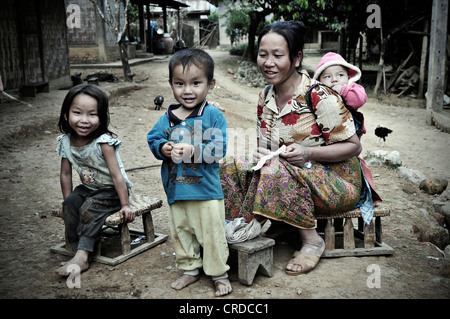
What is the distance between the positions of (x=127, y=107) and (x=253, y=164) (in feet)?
22.5

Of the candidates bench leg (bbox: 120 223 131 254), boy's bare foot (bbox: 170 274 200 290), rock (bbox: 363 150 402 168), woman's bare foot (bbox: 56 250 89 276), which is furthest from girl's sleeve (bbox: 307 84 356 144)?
rock (bbox: 363 150 402 168)

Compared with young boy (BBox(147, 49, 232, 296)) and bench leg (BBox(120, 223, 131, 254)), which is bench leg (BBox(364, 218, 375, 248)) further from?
bench leg (BBox(120, 223, 131, 254))

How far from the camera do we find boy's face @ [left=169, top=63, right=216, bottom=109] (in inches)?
91.1

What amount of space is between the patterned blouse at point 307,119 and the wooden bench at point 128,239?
3.21 ft

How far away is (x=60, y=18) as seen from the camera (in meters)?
11.3

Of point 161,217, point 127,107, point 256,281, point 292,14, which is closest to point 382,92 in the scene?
point 292,14

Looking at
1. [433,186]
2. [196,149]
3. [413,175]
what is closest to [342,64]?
[196,149]

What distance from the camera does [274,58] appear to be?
2.62 metres

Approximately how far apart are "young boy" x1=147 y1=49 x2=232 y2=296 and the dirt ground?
0.77 feet

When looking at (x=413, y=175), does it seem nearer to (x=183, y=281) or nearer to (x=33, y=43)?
(x=183, y=281)

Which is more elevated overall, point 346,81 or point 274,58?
point 274,58

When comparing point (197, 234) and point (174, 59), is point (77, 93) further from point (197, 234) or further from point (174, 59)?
point (197, 234)

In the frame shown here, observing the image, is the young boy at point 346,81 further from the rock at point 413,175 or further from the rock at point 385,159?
the rock at point 385,159

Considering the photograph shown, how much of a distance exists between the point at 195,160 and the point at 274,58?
0.84 metres
